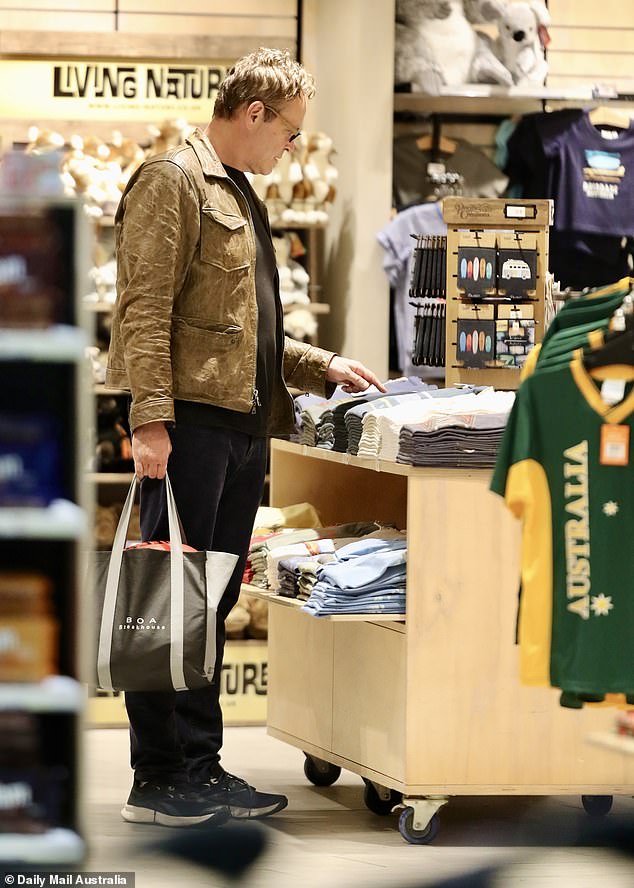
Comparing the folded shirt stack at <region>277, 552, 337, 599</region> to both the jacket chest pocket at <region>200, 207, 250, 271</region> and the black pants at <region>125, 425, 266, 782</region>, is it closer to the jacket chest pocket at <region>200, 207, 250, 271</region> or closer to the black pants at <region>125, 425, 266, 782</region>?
the black pants at <region>125, 425, 266, 782</region>

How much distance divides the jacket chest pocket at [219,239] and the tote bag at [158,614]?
0.59 m

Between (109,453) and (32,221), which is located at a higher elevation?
(32,221)

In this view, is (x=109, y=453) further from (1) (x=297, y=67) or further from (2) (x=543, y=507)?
(2) (x=543, y=507)

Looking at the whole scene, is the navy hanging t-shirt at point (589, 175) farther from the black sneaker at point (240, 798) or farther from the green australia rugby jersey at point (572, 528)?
the green australia rugby jersey at point (572, 528)

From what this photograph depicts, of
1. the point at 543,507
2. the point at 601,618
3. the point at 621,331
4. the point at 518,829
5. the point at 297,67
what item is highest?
the point at 297,67

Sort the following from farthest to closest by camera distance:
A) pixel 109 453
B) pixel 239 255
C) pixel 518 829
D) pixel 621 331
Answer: pixel 109 453
pixel 518 829
pixel 239 255
pixel 621 331

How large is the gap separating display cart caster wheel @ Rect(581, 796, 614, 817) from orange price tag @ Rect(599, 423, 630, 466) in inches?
52.3

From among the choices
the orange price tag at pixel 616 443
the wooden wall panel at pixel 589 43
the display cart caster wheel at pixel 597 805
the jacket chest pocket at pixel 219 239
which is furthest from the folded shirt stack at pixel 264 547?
the wooden wall panel at pixel 589 43

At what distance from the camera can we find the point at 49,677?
2.22 meters

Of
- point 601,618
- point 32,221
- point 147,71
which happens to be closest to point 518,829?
point 601,618

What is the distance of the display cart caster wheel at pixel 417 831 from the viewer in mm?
3529

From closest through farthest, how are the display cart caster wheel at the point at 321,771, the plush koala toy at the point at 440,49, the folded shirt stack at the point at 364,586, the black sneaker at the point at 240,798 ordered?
the folded shirt stack at the point at 364,586
the black sneaker at the point at 240,798
the display cart caster wheel at the point at 321,771
the plush koala toy at the point at 440,49

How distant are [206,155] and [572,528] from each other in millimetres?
1271

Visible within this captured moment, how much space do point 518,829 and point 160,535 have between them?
118 centimetres
